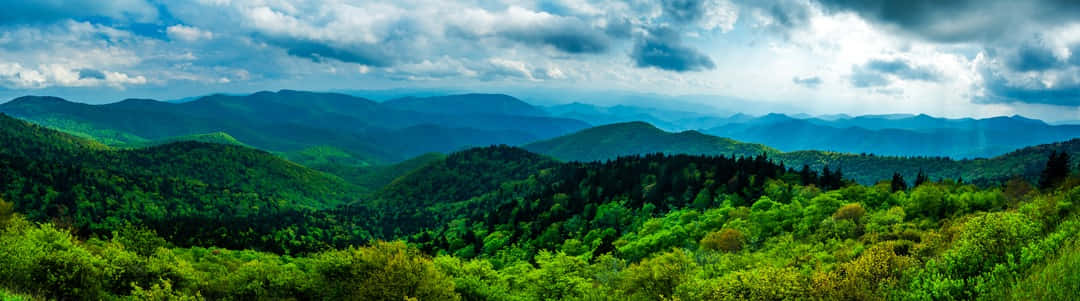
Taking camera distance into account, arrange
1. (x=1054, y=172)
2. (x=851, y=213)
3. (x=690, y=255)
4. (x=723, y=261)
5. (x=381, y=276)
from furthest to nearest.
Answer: (x=1054, y=172)
(x=851, y=213)
(x=690, y=255)
(x=723, y=261)
(x=381, y=276)

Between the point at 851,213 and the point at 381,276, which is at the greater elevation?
the point at 851,213

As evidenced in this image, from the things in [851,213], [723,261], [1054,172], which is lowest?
[723,261]

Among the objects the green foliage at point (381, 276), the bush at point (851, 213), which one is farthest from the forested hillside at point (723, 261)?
the bush at point (851, 213)

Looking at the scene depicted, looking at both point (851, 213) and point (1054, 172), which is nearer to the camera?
point (851, 213)

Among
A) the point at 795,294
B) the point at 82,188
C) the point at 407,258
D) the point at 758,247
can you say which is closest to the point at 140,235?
the point at 407,258

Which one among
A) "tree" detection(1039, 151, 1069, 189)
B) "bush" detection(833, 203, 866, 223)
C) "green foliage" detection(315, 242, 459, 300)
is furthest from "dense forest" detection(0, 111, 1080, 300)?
"tree" detection(1039, 151, 1069, 189)

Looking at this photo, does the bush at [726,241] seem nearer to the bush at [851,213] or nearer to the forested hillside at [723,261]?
the forested hillside at [723,261]

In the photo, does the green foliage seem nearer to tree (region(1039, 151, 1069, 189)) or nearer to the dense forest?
the dense forest

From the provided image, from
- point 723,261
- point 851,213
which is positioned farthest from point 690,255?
point 851,213

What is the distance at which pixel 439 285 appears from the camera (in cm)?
5028

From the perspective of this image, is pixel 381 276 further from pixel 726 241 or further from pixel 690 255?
pixel 726 241

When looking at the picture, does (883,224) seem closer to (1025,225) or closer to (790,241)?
(790,241)

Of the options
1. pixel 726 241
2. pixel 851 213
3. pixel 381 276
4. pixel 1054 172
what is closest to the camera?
pixel 381 276

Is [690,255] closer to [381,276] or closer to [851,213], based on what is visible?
[851,213]
